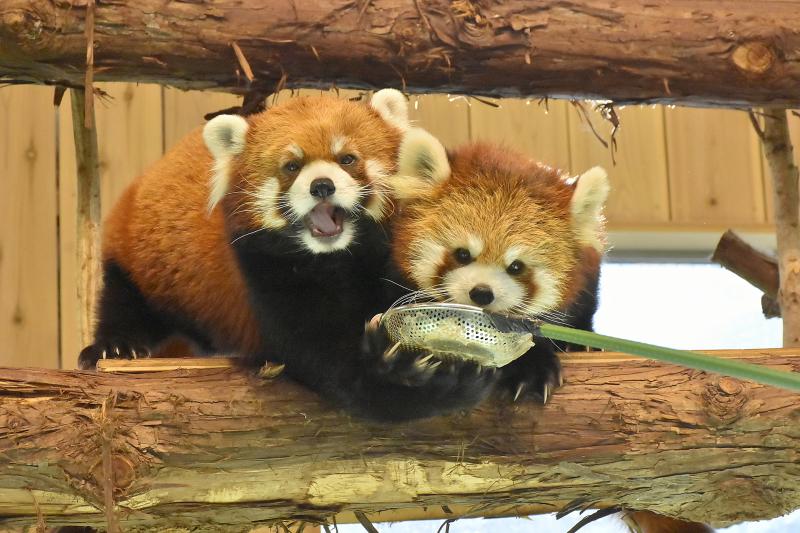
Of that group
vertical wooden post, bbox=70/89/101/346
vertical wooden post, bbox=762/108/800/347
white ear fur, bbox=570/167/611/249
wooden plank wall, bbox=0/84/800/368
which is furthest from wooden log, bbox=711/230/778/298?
vertical wooden post, bbox=70/89/101/346

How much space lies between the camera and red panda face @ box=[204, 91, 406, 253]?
256 centimetres

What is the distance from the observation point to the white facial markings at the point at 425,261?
8.05 feet

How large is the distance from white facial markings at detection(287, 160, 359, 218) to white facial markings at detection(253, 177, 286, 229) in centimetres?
5

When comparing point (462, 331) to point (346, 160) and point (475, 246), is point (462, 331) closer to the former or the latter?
point (475, 246)

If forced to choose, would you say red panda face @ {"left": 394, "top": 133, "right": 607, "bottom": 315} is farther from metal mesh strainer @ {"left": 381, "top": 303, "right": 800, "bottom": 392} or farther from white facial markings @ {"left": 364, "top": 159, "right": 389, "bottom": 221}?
metal mesh strainer @ {"left": 381, "top": 303, "right": 800, "bottom": 392}

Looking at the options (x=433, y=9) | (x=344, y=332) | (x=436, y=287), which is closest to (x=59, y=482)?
(x=344, y=332)

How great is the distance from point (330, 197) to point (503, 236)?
0.43m

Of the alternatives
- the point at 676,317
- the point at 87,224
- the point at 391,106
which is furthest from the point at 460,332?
the point at 676,317

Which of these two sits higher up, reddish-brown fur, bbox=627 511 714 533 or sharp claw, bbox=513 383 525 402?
sharp claw, bbox=513 383 525 402

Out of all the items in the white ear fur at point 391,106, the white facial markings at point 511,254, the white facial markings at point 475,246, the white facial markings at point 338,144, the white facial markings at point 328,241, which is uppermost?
the white ear fur at point 391,106

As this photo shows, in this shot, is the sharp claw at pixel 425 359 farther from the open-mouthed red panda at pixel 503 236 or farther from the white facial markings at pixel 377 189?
the white facial markings at pixel 377 189

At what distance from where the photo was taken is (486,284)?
2326mm

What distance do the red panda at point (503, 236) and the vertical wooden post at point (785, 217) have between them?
0.99m

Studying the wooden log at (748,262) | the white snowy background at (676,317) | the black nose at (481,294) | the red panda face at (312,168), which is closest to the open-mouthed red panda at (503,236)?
the black nose at (481,294)
